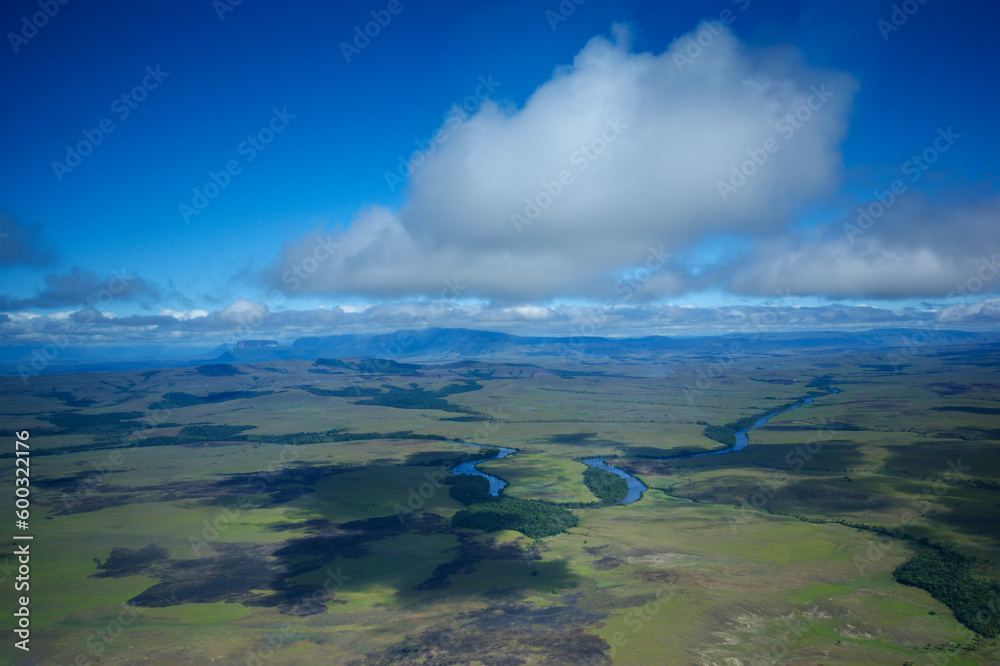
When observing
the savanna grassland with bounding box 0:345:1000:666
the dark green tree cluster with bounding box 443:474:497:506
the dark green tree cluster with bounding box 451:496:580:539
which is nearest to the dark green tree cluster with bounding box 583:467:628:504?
the savanna grassland with bounding box 0:345:1000:666

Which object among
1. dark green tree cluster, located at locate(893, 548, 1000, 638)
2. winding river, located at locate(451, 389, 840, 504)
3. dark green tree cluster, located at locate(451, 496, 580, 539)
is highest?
dark green tree cluster, located at locate(893, 548, 1000, 638)

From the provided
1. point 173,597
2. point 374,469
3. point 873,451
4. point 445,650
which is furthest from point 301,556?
point 873,451

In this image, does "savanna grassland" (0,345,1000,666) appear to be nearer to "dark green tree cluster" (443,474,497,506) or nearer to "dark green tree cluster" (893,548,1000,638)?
"dark green tree cluster" (893,548,1000,638)

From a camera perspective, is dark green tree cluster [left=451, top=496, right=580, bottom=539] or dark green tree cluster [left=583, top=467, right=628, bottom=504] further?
dark green tree cluster [left=583, top=467, right=628, bottom=504]

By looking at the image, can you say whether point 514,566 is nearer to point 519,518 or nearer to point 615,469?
point 519,518

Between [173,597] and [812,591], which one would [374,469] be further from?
[812,591]

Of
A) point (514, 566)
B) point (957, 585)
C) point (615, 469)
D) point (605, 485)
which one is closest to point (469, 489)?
point (605, 485)
